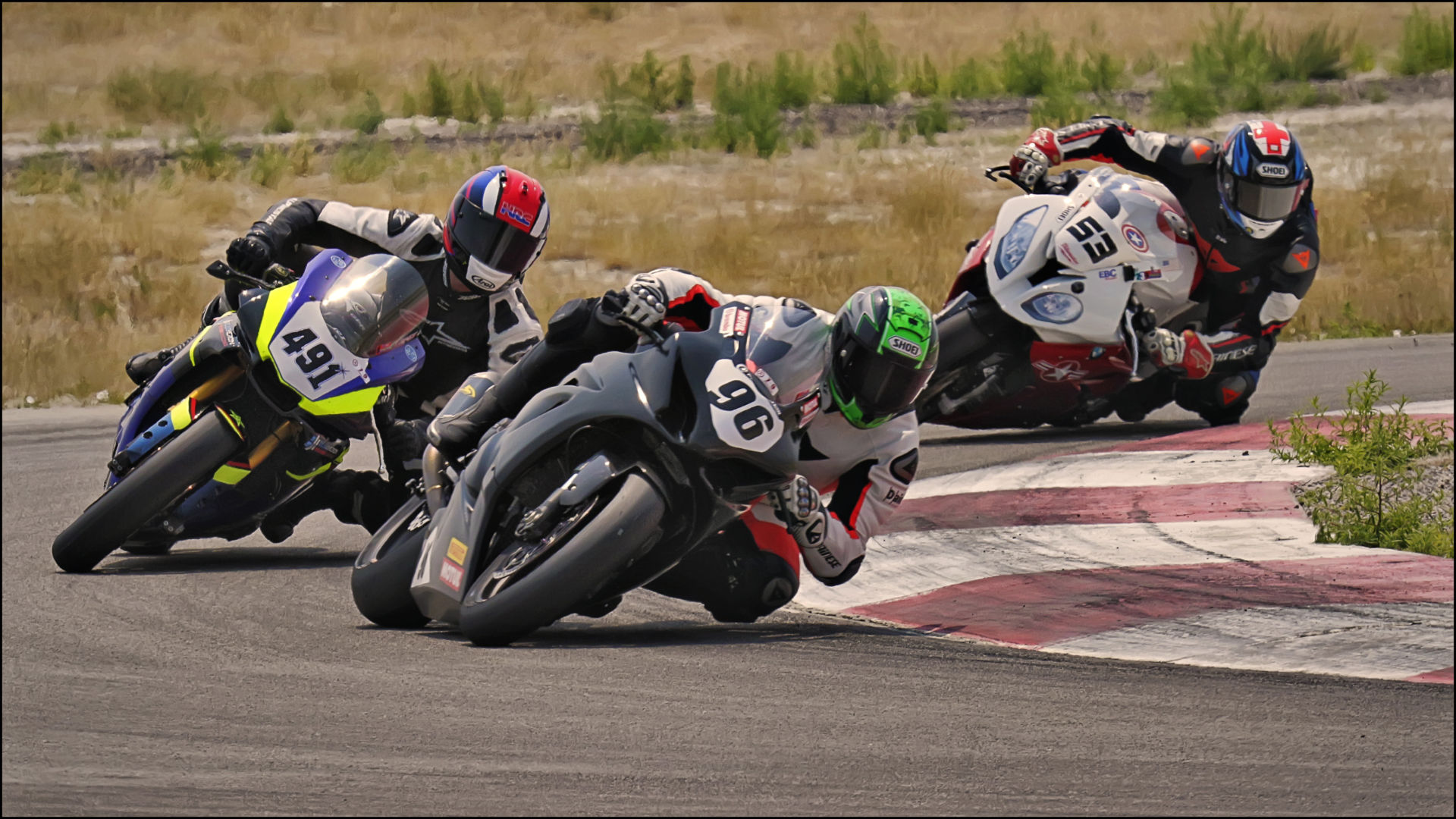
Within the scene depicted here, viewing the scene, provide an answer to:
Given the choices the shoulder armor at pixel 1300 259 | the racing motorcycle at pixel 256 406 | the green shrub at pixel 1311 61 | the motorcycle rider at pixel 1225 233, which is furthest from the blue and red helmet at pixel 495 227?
the green shrub at pixel 1311 61

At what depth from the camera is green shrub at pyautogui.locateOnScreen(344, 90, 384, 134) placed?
90.7 feet

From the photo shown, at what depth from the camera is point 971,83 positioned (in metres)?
30.5

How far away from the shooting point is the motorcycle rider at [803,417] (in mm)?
5969

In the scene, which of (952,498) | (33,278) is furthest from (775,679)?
(33,278)

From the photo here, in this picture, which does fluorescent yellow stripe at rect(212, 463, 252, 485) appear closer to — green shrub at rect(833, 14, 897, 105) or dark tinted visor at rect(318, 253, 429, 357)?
dark tinted visor at rect(318, 253, 429, 357)

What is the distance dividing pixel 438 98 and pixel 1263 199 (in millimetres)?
21269

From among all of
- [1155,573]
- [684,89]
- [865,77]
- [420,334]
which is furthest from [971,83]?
[1155,573]

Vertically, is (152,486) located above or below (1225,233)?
above

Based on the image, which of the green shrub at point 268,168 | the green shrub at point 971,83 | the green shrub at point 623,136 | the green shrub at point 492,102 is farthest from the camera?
the green shrub at point 971,83

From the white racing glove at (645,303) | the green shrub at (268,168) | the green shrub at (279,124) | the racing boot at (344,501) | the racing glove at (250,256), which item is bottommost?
the green shrub at (279,124)

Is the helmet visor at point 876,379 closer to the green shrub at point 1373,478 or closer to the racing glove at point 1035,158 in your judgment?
the green shrub at point 1373,478

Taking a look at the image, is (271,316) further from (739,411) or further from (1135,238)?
(1135,238)

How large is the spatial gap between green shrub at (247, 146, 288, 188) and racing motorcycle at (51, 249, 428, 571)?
52.4ft

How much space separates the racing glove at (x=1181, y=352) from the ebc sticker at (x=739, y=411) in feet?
16.6
